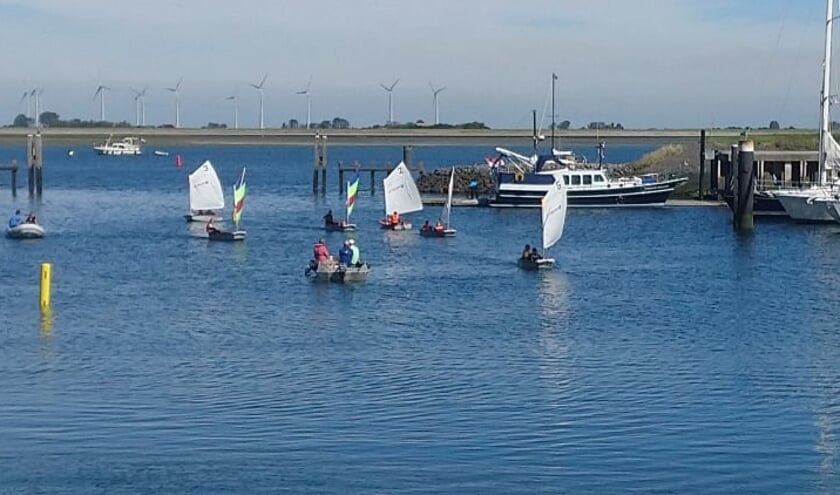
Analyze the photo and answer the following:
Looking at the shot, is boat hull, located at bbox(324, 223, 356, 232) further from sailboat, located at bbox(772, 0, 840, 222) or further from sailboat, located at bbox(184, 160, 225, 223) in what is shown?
sailboat, located at bbox(772, 0, 840, 222)

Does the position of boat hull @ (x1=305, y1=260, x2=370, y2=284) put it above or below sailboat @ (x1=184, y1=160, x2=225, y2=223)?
below

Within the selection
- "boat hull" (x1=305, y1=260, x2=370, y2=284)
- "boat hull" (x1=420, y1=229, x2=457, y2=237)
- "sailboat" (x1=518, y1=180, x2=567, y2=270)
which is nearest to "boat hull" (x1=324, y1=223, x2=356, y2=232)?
"boat hull" (x1=420, y1=229, x2=457, y2=237)

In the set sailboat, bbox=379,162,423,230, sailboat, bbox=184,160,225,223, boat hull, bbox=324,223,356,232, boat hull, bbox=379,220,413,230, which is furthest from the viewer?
sailboat, bbox=184,160,225,223

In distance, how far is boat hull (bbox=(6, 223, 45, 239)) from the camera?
212 feet

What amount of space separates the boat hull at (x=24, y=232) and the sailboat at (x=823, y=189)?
34.5 meters

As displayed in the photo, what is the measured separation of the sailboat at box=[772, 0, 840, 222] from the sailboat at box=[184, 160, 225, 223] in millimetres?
27551

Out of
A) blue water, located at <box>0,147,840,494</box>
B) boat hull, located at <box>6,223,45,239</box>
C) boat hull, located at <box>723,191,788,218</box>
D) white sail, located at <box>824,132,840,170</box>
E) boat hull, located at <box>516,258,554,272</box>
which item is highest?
white sail, located at <box>824,132,840,170</box>

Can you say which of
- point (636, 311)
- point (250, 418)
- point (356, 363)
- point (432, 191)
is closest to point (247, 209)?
point (432, 191)

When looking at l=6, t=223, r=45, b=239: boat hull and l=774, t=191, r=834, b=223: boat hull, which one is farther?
l=774, t=191, r=834, b=223: boat hull

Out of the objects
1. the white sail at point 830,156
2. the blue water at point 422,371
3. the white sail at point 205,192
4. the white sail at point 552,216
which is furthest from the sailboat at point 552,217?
the white sail at point 205,192

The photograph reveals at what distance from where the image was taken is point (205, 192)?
78.4 m

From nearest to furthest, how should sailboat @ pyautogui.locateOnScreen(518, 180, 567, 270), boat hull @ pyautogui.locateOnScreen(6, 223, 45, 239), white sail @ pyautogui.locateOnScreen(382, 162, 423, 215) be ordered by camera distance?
sailboat @ pyautogui.locateOnScreen(518, 180, 567, 270) → boat hull @ pyautogui.locateOnScreen(6, 223, 45, 239) → white sail @ pyautogui.locateOnScreen(382, 162, 423, 215)

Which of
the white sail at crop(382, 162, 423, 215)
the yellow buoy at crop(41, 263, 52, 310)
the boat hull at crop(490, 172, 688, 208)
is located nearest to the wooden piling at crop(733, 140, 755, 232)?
the boat hull at crop(490, 172, 688, 208)

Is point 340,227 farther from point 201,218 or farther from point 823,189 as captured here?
point 823,189
